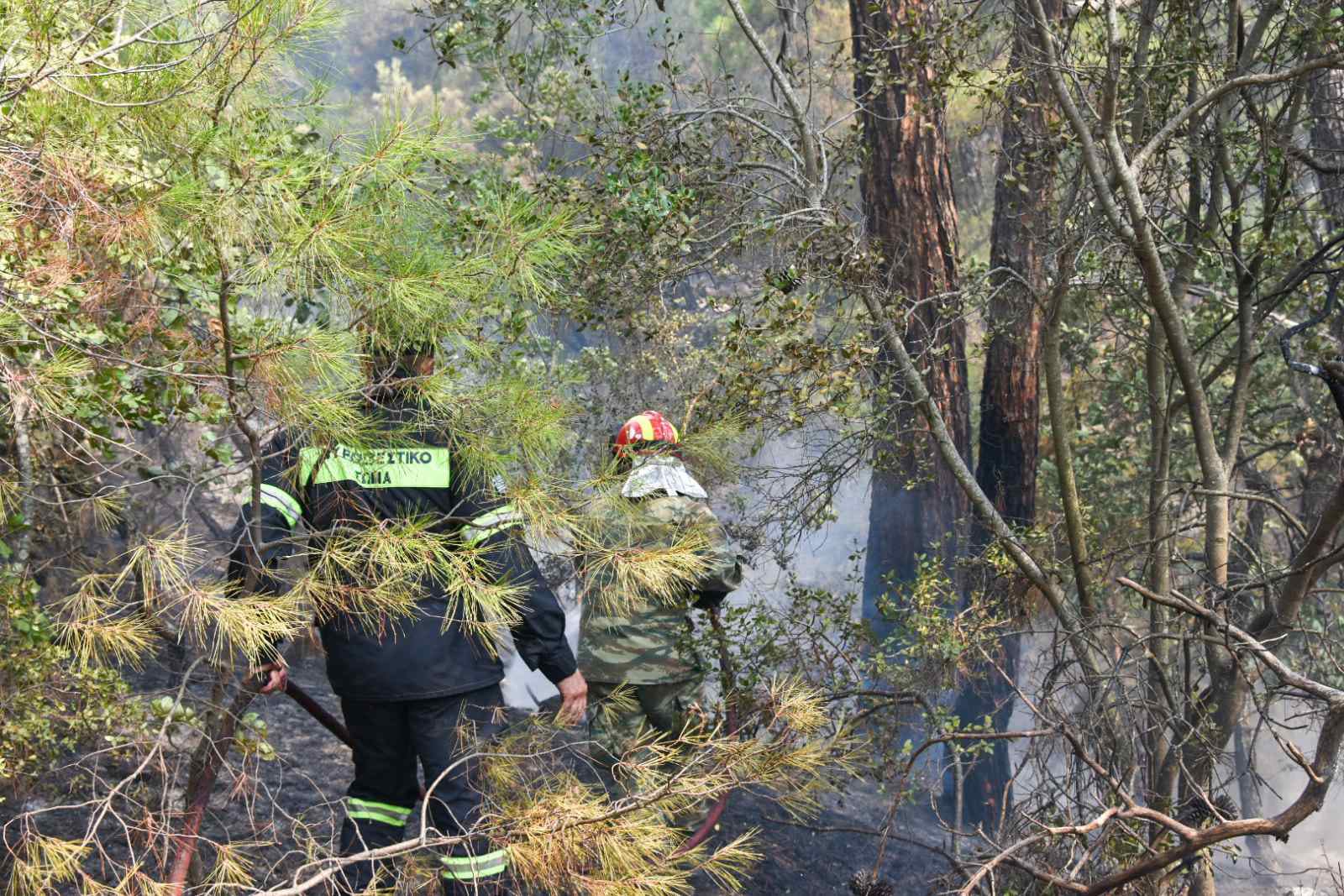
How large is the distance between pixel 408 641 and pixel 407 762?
523mm

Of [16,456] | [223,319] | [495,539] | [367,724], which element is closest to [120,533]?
[16,456]

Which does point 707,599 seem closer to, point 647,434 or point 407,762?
point 647,434

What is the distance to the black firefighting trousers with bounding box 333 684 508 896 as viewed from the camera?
11.5 ft

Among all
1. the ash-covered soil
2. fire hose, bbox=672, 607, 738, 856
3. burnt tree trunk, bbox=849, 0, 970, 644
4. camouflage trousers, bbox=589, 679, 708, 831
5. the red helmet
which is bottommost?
the ash-covered soil

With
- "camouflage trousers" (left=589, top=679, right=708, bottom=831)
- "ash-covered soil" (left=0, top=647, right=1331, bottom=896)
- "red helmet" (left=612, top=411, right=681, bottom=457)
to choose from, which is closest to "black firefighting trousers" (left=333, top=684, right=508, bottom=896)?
"ash-covered soil" (left=0, top=647, right=1331, bottom=896)

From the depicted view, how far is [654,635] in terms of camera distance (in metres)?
4.75

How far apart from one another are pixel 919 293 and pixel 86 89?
4.10 meters

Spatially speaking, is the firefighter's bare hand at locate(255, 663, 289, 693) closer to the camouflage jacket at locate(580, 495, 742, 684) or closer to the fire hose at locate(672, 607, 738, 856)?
the camouflage jacket at locate(580, 495, 742, 684)

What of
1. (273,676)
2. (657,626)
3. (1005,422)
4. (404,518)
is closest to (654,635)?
(657,626)

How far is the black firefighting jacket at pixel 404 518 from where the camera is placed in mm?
3018

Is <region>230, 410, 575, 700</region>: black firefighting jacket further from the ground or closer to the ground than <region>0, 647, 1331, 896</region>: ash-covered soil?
further from the ground

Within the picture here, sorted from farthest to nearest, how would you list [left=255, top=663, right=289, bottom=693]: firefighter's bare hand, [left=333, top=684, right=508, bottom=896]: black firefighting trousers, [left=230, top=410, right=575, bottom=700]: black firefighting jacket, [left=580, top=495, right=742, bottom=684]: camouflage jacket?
[left=580, top=495, right=742, bottom=684]: camouflage jacket, [left=333, top=684, right=508, bottom=896]: black firefighting trousers, [left=230, top=410, right=575, bottom=700]: black firefighting jacket, [left=255, top=663, right=289, bottom=693]: firefighter's bare hand

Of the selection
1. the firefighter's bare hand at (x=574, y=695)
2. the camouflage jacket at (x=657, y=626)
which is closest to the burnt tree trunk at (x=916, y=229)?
the camouflage jacket at (x=657, y=626)

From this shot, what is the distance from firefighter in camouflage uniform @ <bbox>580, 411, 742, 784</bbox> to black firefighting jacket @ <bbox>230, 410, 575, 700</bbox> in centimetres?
64
